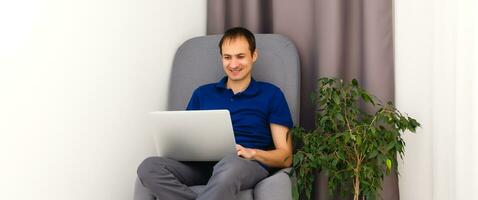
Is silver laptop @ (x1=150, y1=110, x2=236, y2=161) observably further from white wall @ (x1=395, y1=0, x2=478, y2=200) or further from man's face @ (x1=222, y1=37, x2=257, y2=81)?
white wall @ (x1=395, y1=0, x2=478, y2=200)

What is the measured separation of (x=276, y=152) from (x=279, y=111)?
0.18 metres

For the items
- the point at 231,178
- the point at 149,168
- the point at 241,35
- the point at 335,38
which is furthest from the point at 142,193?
the point at 335,38

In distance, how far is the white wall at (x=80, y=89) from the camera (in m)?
1.84

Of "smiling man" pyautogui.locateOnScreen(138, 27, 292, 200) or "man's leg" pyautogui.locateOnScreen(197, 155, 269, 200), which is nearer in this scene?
"man's leg" pyautogui.locateOnScreen(197, 155, 269, 200)

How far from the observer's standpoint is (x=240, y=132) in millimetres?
2182

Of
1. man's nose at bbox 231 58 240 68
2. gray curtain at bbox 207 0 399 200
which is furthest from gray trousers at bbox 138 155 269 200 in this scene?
gray curtain at bbox 207 0 399 200

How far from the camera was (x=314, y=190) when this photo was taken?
7.84 ft

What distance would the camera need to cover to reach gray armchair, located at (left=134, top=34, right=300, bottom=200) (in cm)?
232

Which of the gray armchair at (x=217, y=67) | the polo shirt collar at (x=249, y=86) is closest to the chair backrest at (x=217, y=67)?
the gray armchair at (x=217, y=67)

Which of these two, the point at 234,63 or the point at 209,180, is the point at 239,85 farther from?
the point at 209,180

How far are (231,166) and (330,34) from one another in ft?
2.75

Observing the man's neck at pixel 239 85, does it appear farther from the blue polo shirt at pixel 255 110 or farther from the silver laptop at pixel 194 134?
the silver laptop at pixel 194 134

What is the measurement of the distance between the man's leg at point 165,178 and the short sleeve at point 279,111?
0.40 meters

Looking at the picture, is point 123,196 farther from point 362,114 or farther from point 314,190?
point 362,114
